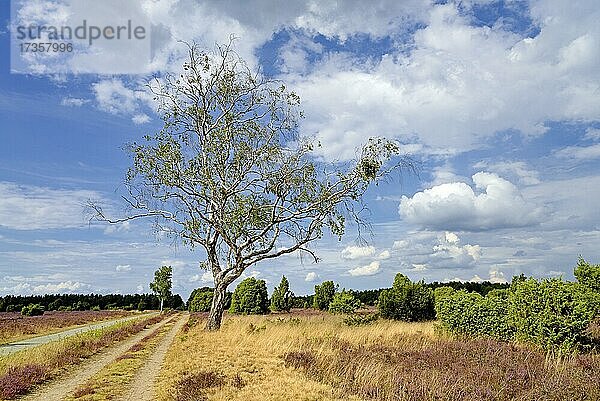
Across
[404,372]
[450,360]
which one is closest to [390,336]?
[450,360]

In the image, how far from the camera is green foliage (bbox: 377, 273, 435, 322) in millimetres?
31781

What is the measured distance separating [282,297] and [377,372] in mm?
50520

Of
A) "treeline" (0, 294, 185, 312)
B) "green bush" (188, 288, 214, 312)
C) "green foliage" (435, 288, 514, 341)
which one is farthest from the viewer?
"treeline" (0, 294, 185, 312)

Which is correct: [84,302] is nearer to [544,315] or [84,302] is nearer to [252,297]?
[252,297]

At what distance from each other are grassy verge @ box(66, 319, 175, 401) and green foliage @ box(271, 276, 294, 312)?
40.8 m

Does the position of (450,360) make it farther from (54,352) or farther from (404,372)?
(54,352)

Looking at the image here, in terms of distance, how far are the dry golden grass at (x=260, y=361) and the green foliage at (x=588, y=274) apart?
9313 mm

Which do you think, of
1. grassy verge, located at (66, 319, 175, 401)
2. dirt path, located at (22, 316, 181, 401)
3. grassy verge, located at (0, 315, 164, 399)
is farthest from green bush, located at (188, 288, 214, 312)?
grassy verge, located at (66, 319, 175, 401)

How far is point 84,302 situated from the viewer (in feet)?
383

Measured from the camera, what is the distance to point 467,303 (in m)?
19.0

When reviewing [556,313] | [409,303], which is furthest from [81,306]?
[556,313]

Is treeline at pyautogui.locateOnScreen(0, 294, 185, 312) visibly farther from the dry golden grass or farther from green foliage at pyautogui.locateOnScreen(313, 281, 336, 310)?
the dry golden grass

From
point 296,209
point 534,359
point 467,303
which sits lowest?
point 534,359

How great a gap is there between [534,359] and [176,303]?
122 metres
